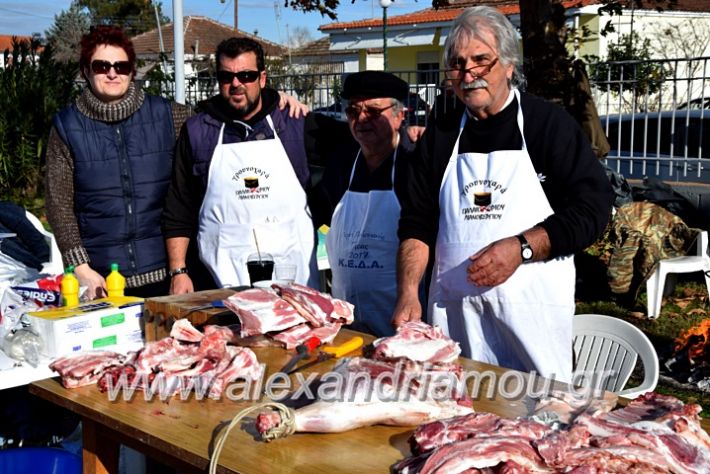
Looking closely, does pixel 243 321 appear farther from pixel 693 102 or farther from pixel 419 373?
pixel 693 102


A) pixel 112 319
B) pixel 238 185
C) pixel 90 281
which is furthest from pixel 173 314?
pixel 238 185

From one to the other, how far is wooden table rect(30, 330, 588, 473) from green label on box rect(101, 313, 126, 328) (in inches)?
18.6

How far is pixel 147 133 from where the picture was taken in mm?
4176

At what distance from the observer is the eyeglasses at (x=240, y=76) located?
4016mm

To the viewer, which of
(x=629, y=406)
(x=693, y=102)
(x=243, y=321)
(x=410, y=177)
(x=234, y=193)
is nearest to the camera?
(x=629, y=406)

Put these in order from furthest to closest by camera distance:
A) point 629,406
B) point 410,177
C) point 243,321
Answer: point 410,177 → point 243,321 → point 629,406

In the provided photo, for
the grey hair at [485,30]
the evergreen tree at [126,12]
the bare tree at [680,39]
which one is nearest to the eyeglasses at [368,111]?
the grey hair at [485,30]

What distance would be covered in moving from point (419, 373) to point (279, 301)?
0.78m

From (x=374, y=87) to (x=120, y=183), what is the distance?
1.33 m

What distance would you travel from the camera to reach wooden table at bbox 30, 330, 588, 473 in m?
2.12

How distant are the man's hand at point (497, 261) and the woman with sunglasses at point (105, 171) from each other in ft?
5.94

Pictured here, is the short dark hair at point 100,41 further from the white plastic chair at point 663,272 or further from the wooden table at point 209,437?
the white plastic chair at point 663,272

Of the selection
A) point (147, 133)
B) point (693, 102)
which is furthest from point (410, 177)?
point (693, 102)

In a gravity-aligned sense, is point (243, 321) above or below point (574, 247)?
below
